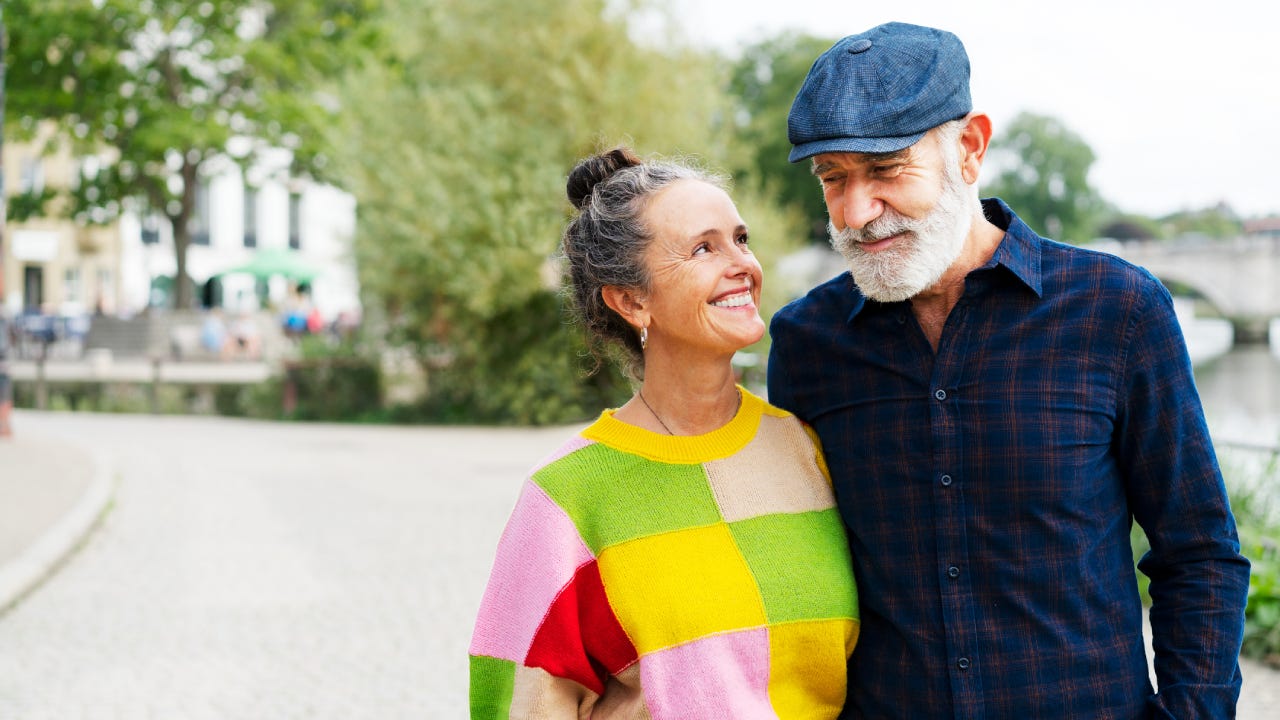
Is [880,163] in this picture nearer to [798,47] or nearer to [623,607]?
[623,607]

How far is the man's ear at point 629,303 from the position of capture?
2543mm

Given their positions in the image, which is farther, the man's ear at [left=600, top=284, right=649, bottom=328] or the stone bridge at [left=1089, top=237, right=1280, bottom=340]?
the stone bridge at [left=1089, top=237, right=1280, bottom=340]

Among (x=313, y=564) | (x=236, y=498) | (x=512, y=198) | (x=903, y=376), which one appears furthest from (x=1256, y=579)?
(x=512, y=198)

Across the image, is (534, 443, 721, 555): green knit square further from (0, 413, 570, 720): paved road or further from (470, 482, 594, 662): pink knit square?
(0, 413, 570, 720): paved road

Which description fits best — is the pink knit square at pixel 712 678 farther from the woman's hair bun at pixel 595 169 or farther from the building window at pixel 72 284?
the building window at pixel 72 284

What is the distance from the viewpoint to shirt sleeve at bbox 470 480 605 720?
2.24 meters

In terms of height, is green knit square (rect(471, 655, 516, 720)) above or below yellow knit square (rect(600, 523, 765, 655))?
below

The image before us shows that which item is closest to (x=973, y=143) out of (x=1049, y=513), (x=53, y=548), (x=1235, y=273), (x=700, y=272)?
(x=700, y=272)

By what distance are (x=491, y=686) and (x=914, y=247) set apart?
1.08m

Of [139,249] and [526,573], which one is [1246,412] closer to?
[526,573]

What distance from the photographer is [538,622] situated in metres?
2.23

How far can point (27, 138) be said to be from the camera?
2880 cm

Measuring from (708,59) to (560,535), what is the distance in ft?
60.2

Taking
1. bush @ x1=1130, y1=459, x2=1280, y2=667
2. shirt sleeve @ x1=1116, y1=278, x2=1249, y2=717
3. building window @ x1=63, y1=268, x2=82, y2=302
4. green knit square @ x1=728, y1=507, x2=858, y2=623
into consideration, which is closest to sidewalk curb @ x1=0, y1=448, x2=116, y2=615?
bush @ x1=1130, y1=459, x2=1280, y2=667
